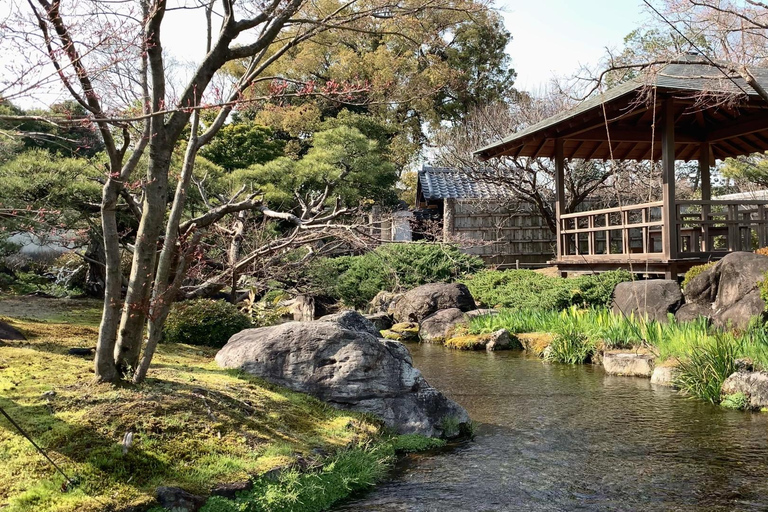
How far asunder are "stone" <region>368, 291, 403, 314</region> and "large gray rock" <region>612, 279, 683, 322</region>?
630 centimetres

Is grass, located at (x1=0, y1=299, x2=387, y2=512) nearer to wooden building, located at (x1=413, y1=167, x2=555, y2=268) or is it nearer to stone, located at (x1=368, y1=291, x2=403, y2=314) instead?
stone, located at (x1=368, y1=291, x2=403, y2=314)

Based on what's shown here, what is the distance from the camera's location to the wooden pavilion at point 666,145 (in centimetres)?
1108

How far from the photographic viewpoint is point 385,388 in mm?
5836

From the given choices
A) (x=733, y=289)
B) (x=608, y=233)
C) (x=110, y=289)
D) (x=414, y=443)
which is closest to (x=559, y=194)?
(x=608, y=233)

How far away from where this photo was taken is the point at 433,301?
1461cm

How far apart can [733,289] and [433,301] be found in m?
6.75

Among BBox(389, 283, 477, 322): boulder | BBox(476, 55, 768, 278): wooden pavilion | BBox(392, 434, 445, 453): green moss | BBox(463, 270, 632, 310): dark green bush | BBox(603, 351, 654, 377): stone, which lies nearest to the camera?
BBox(392, 434, 445, 453): green moss

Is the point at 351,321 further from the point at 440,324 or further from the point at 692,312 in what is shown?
the point at 440,324

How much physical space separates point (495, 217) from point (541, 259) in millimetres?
2216

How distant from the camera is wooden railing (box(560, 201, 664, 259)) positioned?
13.0 meters

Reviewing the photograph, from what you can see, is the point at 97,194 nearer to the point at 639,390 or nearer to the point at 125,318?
the point at 125,318

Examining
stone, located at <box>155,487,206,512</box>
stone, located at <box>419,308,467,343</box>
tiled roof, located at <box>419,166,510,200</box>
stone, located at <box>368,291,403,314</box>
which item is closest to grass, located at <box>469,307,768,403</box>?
stone, located at <box>419,308,467,343</box>

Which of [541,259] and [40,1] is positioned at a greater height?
[40,1]

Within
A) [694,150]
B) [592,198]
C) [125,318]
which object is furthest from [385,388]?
[592,198]
